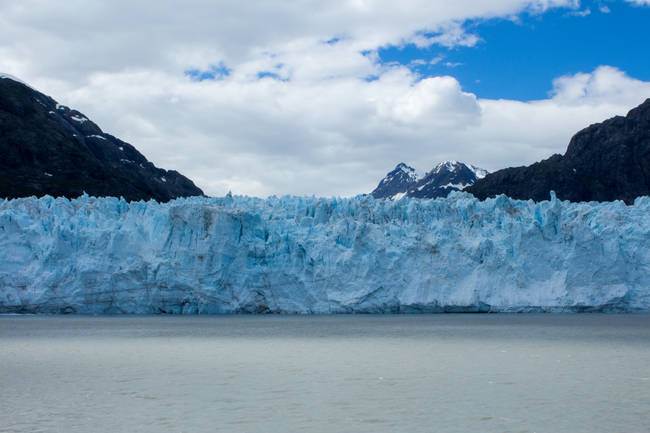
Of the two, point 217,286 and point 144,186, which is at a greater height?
point 144,186

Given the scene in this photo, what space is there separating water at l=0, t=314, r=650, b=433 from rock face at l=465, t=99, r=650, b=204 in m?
29.4

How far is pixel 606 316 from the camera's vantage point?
2303cm

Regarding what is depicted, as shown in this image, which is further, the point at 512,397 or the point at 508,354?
the point at 508,354

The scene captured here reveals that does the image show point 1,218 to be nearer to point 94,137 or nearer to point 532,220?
point 532,220

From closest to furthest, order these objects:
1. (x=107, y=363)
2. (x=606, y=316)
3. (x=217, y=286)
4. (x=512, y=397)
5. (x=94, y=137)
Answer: (x=512, y=397) < (x=107, y=363) < (x=217, y=286) < (x=606, y=316) < (x=94, y=137)

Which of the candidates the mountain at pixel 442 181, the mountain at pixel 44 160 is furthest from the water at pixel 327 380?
the mountain at pixel 442 181

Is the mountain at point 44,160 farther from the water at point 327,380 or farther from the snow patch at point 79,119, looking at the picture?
the water at point 327,380

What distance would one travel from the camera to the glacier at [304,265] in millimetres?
21328

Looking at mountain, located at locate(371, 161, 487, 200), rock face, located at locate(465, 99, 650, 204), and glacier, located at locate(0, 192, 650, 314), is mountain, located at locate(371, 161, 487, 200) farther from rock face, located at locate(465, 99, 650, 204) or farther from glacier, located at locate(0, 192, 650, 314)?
glacier, located at locate(0, 192, 650, 314)

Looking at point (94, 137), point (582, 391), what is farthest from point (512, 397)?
point (94, 137)

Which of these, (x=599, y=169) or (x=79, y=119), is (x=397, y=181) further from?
(x=599, y=169)

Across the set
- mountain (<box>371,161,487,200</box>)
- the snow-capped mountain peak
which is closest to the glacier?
mountain (<box>371,161,487,200</box>)

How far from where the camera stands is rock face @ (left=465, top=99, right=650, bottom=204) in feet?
Answer: 146

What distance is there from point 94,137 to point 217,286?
54082 mm
